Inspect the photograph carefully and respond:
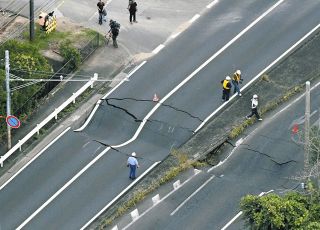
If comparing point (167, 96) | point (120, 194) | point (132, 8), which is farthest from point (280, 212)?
point (132, 8)

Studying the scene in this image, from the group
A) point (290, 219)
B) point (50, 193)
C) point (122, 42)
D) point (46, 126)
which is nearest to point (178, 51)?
point (122, 42)

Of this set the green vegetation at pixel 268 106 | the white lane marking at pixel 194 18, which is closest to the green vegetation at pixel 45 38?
the white lane marking at pixel 194 18

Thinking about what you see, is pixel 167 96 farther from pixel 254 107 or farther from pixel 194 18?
pixel 194 18

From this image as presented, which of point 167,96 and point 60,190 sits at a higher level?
point 167,96

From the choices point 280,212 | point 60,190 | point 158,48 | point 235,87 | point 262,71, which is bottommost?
point 280,212

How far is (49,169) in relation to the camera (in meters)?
58.4

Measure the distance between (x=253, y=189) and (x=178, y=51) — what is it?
12849mm

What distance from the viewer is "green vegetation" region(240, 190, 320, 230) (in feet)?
159

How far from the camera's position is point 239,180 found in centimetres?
5675

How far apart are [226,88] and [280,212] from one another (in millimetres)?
13962

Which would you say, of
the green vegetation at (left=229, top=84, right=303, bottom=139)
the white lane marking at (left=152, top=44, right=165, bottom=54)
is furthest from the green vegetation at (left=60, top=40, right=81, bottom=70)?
the green vegetation at (left=229, top=84, right=303, bottom=139)

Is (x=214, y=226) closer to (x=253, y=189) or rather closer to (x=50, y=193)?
(x=253, y=189)

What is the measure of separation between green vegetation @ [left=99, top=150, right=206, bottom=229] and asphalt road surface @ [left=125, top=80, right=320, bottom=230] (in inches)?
35.7

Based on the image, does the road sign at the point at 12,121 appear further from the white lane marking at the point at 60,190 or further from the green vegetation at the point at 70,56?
the green vegetation at the point at 70,56
